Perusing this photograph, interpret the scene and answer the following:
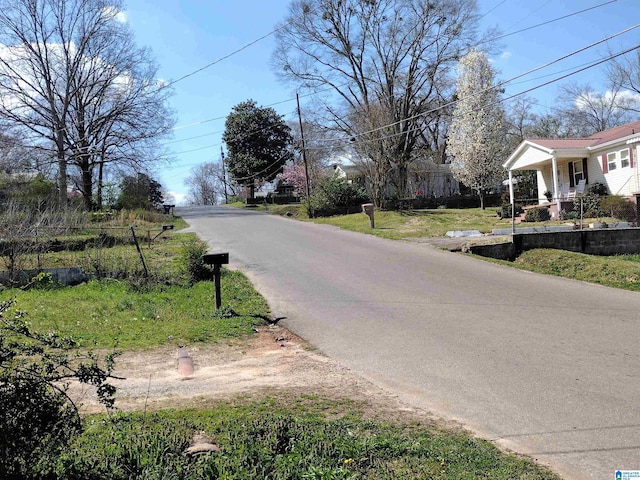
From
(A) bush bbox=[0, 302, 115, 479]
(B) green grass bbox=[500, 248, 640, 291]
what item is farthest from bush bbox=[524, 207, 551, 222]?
(A) bush bbox=[0, 302, 115, 479]

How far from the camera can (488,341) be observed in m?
7.80

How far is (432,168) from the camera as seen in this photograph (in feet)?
172

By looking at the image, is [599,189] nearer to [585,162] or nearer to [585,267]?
[585,162]

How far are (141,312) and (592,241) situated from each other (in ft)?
48.6

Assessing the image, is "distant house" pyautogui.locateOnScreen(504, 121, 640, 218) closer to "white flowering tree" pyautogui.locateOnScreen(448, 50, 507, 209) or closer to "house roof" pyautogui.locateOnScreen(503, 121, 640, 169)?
"house roof" pyautogui.locateOnScreen(503, 121, 640, 169)

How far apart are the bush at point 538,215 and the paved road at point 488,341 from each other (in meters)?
10.7

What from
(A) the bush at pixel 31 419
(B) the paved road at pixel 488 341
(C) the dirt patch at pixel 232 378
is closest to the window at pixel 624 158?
(B) the paved road at pixel 488 341

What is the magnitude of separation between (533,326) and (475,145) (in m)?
35.7

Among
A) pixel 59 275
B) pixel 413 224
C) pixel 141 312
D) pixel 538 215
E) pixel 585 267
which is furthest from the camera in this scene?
pixel 413 224

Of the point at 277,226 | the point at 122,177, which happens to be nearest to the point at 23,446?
the point at 277,226

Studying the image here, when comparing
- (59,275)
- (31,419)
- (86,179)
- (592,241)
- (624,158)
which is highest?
(86,179)

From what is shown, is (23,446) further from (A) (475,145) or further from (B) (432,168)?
(B) (432,168)

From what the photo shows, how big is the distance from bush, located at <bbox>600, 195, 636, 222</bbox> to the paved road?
8.92 meters

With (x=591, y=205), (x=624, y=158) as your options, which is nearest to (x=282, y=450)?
(x=591, y=205)
